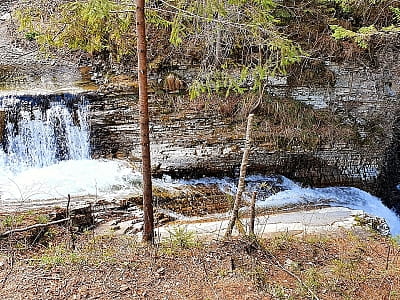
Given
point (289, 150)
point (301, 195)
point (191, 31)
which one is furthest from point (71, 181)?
point (301, 195)

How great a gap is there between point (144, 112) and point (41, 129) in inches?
204

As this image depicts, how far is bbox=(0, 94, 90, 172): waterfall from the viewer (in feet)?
29.7

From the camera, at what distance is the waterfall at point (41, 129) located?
Answer: 9.05 m

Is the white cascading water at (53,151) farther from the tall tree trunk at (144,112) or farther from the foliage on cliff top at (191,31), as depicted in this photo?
the tall tree trunk at (144,112)

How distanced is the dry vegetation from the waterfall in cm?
352

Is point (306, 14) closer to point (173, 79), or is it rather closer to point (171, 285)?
point (173, 79)

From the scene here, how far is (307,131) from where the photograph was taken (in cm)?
945

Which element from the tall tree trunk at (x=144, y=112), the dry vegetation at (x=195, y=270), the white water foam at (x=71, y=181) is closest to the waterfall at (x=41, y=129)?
the white water foam at (x=71, y=181)

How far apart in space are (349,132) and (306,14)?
3.05 metres

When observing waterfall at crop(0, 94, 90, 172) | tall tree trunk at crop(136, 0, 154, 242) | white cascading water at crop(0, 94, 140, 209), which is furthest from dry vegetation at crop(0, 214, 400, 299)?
waterfall at crop(0, 94, 90, 172)

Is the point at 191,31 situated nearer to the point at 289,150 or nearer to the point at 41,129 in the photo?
the point at 289,150

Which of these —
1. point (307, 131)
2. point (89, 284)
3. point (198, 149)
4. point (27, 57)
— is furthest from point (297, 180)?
point (27, 57)

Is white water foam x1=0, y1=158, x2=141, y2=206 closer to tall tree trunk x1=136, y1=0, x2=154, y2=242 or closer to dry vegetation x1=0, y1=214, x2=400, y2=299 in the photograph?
dry vegetation x1=0, y1=214, x2=400, y2=299

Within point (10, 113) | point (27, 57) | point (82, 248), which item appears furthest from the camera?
point (27, 57)
